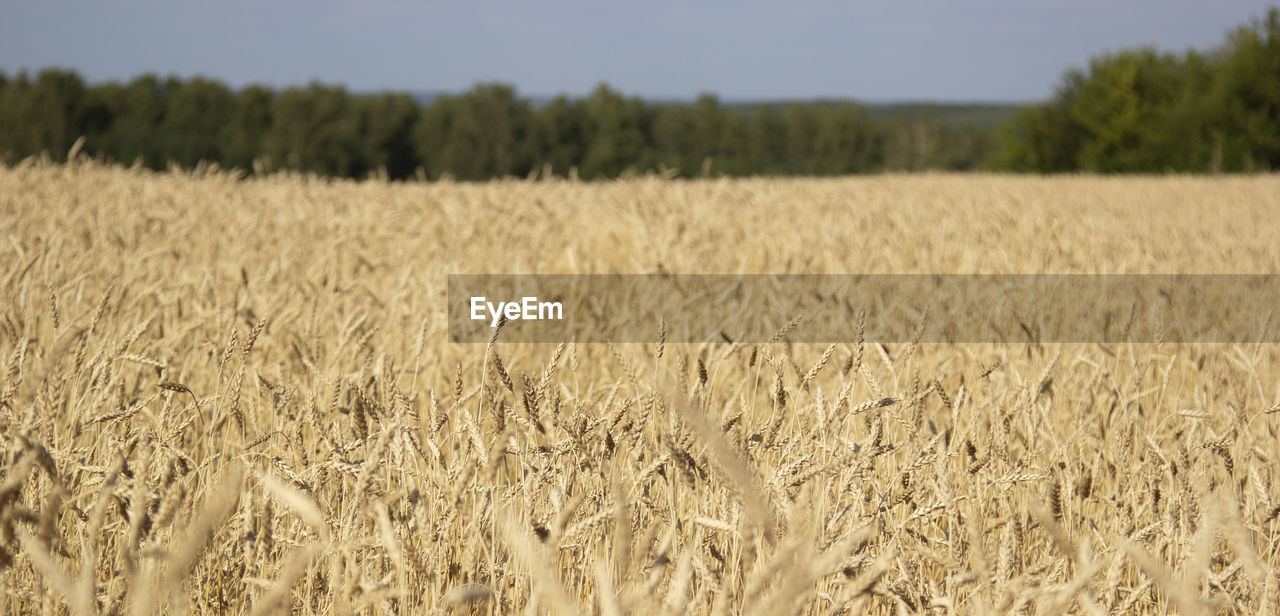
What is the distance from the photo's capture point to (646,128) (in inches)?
1661

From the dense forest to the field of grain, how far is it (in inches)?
718

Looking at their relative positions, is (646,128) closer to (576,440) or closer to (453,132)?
(453,132)

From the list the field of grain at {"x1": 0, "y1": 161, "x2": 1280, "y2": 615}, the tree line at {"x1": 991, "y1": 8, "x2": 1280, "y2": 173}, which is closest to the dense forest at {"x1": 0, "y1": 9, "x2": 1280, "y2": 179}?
the tree line at {"x1": 991, "y1": 8, "x2": 1280, "y2": 173}

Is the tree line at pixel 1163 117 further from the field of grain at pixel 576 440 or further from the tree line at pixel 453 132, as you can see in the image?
the field of grain at pixel 576 440

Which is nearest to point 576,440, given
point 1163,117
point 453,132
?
point 1163,117

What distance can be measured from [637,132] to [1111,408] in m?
39.8

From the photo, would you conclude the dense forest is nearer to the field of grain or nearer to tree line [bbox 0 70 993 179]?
tree line [bbox 0 70 993 179]

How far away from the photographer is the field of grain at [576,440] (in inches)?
43.5

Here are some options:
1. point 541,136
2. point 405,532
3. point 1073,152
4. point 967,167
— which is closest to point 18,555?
point 405,532

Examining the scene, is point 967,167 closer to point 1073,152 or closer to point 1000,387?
point 1073,152

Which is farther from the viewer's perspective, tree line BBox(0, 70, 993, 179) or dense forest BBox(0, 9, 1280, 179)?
tree line BBox(0, 70, 993, 179)

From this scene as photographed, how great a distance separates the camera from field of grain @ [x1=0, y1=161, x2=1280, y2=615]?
110cm

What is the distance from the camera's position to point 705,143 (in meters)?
42.0

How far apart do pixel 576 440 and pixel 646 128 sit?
41958 millimetres
